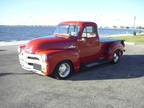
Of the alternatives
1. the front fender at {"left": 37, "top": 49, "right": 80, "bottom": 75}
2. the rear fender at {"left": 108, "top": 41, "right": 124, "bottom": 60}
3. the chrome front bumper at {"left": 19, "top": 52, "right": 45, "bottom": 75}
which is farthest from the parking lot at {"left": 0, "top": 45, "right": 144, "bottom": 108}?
the rear fender at {"left": 108, "top": 41, "right": 124, "bottom": 60}

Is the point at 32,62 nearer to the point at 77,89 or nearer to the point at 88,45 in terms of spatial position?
the point at 77,89

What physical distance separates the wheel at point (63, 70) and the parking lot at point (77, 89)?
220 millimetres

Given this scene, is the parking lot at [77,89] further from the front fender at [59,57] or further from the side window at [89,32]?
the side window at [89,32]

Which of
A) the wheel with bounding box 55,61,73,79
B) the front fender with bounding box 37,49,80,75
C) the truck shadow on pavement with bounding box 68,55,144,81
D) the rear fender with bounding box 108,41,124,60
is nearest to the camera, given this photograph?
the front fender with bounding box 37,49,80,75

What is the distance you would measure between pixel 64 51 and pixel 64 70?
756 millimetres

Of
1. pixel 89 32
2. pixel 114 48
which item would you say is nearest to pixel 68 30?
pixel 89 32

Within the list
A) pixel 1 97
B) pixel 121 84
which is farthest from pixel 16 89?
pixel 121 84

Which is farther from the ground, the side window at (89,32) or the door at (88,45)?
the side window at (89,32)

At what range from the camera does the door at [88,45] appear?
8.60 metres

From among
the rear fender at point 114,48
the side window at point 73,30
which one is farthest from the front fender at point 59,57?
the rear fender at point 114,48

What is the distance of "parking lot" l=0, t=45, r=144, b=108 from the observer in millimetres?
5453

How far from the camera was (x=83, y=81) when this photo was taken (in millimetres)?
7574

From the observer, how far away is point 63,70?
784 cm

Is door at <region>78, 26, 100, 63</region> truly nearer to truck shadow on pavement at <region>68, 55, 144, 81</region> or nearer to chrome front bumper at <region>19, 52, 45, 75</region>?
truck shadow on pavement at <region>68, 55, 144, 81</region>
